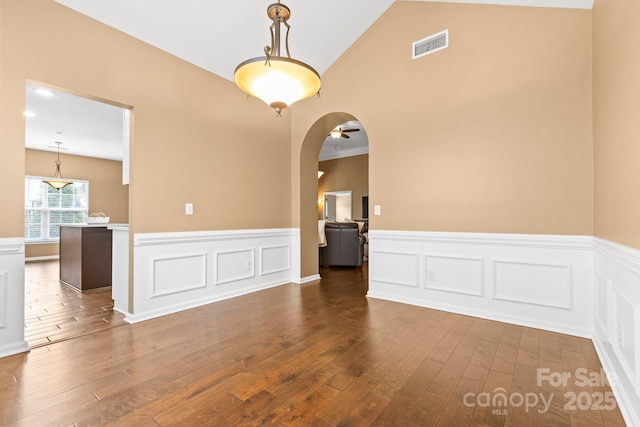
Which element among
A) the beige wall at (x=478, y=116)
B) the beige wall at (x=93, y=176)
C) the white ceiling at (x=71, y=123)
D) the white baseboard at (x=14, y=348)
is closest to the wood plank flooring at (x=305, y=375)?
the white baseboard at (x=14, y=348)

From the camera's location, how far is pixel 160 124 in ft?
10.7

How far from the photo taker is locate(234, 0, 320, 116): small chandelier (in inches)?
72.4

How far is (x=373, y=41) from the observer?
399 centimetres

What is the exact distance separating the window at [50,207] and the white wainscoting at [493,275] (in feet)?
28.5

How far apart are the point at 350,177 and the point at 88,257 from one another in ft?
24.5

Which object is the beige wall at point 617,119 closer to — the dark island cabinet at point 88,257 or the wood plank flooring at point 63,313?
the wood plank flooring at point 63,313

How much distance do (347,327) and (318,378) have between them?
94cm

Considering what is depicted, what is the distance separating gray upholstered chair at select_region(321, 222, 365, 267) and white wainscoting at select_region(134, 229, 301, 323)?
1444 mm

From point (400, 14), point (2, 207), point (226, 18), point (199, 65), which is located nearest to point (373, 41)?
point (400, 14)

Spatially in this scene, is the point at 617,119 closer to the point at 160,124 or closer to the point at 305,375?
the point at 305,375

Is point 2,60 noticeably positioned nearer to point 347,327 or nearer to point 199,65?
point 199,65

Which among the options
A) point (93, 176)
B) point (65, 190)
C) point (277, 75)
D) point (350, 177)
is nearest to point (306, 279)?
point (277, 75)

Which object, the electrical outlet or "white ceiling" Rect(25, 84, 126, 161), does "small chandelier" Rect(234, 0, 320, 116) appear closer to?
the electrical outlet

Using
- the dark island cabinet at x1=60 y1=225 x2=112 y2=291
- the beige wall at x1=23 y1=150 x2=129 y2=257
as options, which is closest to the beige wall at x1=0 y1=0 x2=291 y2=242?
the dark island cabinet at x1=60 y1=225 x2=112 y2=291
